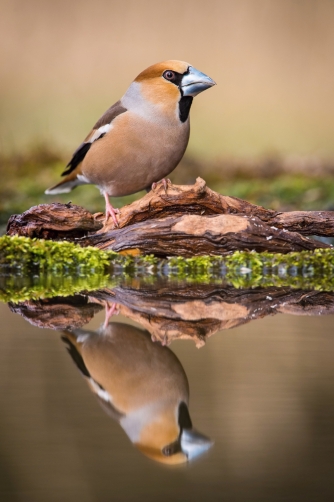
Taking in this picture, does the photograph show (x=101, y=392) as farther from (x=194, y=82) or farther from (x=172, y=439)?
(x=194, y=82)

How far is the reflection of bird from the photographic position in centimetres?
124

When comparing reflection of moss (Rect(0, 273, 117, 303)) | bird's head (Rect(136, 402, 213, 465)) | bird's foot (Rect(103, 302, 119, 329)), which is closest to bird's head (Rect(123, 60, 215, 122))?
reflection of moss (Rect(0, 273, 117, 303))

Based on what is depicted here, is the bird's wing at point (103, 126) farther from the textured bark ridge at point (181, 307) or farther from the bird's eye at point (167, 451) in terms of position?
the bird's eye at point (167, 451)

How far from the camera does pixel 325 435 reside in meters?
1.22

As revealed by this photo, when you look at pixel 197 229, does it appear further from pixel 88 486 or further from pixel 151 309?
pixel 88 486

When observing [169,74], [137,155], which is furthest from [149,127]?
[169,74]

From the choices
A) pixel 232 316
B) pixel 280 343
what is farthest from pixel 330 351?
pixel 232 316

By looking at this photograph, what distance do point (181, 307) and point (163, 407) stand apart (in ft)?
4.74

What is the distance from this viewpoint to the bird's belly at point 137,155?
478cm

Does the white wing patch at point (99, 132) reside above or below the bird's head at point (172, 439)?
below

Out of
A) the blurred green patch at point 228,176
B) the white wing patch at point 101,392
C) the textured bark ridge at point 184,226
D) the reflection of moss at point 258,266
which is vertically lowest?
the blurred green patch at point 228,176

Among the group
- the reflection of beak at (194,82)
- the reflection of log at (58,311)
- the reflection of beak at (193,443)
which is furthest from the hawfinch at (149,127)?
Answer: the reflection of beak at (193,443)

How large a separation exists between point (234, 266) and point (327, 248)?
709 mm

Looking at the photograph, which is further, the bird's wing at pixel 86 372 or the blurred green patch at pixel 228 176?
the blurred green patch at pixel 228 176
